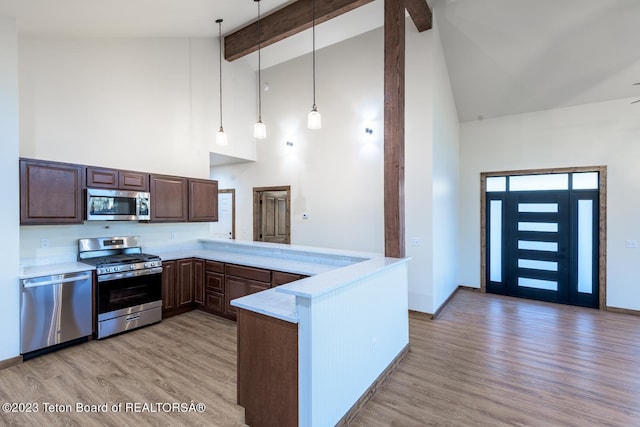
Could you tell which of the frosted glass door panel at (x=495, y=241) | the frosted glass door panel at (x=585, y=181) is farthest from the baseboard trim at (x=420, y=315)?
the frosted glass door panel at (x=585, y=181)

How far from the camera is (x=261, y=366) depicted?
2.01 metres

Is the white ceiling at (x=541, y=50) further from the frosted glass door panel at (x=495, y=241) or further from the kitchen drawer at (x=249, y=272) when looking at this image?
the kitchen drawer at (x=249, y=272)

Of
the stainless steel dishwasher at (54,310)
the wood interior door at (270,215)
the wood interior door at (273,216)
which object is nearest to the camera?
the stainless steel dishwasher at (54,310)

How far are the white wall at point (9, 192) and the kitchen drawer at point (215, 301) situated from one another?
193 cm

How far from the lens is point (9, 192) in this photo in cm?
286

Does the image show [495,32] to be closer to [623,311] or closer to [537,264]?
[537,264]

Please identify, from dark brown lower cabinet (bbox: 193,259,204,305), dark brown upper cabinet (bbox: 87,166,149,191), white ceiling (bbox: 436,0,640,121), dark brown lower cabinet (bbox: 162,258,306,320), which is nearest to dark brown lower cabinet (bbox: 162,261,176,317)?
dark brown lower cabinet (bbox: 162,258,306,320)

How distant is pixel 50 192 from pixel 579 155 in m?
7.11

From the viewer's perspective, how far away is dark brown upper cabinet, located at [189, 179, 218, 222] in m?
4.80

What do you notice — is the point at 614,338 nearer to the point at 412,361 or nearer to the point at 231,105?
the point at 412,361

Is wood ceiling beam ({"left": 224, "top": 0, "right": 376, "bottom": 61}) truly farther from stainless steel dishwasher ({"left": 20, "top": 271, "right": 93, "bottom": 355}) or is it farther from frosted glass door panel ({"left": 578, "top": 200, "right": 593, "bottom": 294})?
frosted glass door panel ({"left": 578, "top": 200, "right": 593, "bottom": 294})

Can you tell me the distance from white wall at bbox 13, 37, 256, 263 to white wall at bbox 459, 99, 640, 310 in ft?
15.3

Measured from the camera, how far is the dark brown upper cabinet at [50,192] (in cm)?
306

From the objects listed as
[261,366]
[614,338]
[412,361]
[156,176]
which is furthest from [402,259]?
[156,176]
